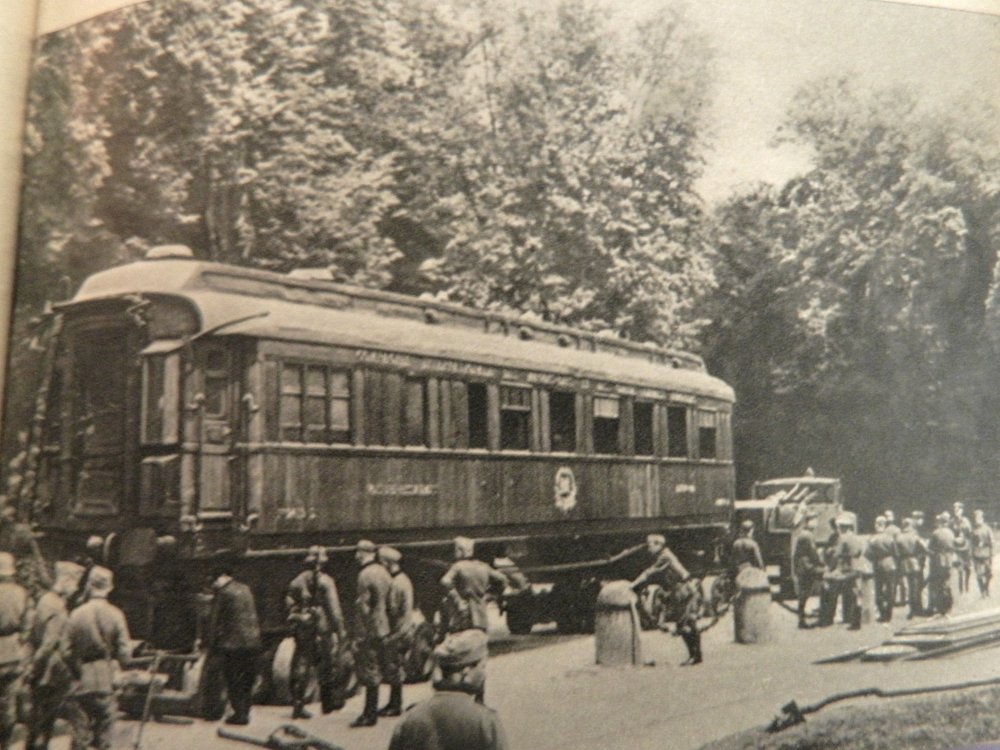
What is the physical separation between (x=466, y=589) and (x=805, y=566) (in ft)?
6.58

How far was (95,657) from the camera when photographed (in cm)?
426

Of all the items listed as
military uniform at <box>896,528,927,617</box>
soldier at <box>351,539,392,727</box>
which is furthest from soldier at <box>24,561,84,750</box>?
military uniform at <box>896,528,927,617</box>

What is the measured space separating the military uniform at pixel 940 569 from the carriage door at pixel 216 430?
12.7 feet

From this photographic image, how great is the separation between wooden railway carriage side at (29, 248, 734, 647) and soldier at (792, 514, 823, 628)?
1.77 ft

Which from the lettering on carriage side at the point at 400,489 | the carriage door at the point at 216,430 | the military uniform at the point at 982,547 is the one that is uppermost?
the carriage door at the point at 216,430

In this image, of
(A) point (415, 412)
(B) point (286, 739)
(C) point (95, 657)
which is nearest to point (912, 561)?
(A) point (415, 412)

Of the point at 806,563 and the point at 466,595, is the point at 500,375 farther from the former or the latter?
the point at 806,563

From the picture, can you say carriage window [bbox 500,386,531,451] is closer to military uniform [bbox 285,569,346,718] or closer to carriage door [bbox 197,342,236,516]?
military uniform [bbox 285,569,346,718]

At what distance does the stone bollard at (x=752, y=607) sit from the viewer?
5.26 meters

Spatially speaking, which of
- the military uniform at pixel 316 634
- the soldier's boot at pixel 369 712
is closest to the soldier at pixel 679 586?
the soldier's boot at pixel 369 712

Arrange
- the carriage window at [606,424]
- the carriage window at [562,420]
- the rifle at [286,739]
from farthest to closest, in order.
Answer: the carriage window at [606,424]
the carriage window at [562,420]
the rifle at [286,739]

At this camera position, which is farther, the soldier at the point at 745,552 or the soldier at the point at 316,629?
the soldier at the point at 745,552

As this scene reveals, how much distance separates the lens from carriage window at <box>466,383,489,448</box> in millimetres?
4980

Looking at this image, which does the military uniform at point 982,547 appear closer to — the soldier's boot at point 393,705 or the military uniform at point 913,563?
the military uniform at point 913,563
